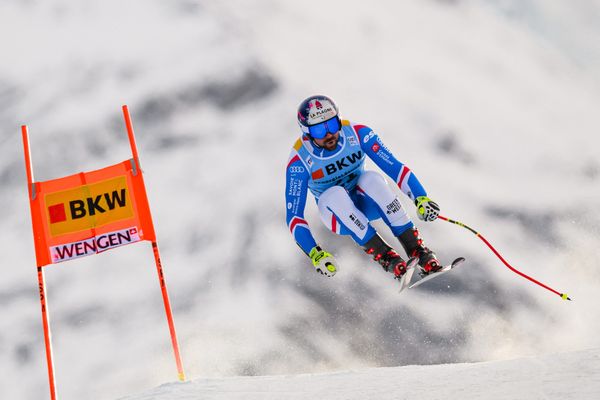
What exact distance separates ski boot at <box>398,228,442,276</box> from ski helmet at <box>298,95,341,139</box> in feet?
5.49

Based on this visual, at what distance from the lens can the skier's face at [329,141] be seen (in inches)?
353

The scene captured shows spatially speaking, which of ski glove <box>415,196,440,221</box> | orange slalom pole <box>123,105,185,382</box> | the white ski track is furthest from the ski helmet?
orange slalom pole <box>123,105,185,382</box>

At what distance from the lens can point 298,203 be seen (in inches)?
362

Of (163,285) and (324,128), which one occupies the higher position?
(324,128)

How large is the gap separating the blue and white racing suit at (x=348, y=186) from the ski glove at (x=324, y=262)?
0.29 meters

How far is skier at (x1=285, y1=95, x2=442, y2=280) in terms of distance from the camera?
8.83 metres

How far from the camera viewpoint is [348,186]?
938 cm

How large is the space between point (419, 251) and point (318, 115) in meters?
2.14

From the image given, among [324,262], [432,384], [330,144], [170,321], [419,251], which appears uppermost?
[330,144]

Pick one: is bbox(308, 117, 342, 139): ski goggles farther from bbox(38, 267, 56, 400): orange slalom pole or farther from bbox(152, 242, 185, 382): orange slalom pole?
bbox(38, 267, 56, 400): orange slalom pole

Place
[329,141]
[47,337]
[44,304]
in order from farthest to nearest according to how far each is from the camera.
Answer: [44,304] < [47,337] < [329,141]

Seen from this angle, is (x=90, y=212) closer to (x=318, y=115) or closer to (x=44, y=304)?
(x=44, y=304)

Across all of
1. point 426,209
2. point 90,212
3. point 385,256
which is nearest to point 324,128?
point 426,209

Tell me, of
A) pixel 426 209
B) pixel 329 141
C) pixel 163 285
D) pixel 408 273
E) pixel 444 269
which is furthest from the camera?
pixel 163 285
